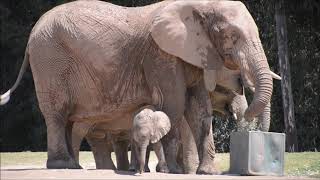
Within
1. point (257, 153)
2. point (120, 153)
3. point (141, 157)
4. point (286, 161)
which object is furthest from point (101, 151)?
point (257, 153)

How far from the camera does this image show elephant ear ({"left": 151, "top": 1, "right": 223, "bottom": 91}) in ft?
43.3

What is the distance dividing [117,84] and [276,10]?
14.2 meters

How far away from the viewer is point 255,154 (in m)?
12.7

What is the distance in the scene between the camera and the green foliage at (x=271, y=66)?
2916 cm

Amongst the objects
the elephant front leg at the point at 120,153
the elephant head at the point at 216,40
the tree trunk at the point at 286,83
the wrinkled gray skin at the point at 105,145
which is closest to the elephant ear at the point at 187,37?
the elephant head at the point at 216,40

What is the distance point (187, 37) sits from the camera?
13422mm

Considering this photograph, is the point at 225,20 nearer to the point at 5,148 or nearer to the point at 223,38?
the point at 223,38

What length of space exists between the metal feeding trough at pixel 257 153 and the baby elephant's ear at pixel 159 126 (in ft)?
3.69

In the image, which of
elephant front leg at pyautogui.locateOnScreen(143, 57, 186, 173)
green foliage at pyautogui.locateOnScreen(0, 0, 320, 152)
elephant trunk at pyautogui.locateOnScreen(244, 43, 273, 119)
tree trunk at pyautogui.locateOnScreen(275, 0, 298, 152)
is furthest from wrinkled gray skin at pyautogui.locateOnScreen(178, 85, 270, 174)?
green foliage at pyautogui.locateOnScreen(0, 0, 320, 152)

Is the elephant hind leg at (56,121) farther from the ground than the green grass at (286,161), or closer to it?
farther from the ground

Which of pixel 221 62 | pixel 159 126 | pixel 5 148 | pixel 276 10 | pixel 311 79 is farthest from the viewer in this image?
pixel 5 148

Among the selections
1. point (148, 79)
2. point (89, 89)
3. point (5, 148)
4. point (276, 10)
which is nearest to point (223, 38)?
point (148, 79)

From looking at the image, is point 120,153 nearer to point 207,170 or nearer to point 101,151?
point 101,151

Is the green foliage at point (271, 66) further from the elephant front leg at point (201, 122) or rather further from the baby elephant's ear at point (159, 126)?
the baby elephant's ear at point (159, 126)
